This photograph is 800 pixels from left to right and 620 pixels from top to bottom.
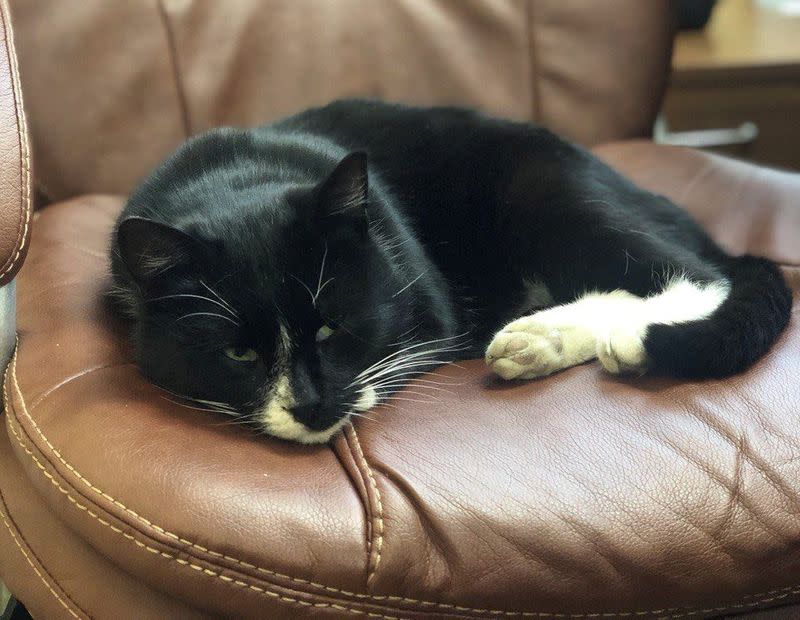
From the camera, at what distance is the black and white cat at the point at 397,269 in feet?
3.29

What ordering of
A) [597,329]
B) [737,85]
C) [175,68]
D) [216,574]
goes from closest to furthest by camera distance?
[216,574]
[597,329]
[175,68]
[737,85]

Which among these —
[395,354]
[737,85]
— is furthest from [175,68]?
[737,85]

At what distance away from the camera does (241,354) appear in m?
A: 1.02

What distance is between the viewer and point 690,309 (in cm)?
114

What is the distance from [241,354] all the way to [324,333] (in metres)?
0.11

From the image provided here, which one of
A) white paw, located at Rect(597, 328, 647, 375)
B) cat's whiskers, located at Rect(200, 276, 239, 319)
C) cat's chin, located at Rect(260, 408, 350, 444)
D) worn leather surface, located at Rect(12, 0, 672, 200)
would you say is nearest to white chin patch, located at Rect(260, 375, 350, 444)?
cat's chin, located at Rect(260, 408, 350, 444)

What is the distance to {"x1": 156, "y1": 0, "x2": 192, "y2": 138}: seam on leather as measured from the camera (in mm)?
1610

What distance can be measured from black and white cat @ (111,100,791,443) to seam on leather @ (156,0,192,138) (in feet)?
0.90

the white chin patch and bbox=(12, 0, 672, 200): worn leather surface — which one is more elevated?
bbox=(12, 0, 672, 200): worn leather surface

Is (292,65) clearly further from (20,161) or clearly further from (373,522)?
(373,522)

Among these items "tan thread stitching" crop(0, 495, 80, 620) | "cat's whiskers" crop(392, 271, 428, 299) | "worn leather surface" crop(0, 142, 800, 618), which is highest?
"cat's whiskers" crop(392, 271, 428, 299)

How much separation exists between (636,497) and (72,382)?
70 centimetres

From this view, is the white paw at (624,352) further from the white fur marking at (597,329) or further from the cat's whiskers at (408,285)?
the cat's whiskers at (408,285)

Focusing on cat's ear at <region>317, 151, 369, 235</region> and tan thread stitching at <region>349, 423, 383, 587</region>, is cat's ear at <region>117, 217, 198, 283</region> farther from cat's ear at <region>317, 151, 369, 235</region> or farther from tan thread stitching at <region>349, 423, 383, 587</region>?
tan thread stitching at <region>349, 423, 383, 587</region>
